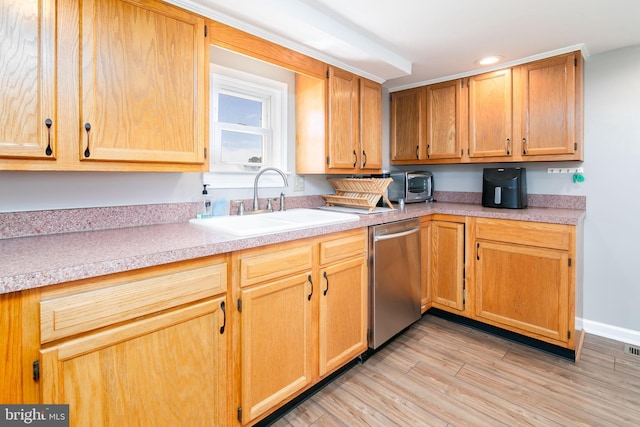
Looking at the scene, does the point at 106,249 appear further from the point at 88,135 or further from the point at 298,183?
the point at 298,183

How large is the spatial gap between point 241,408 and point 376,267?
3.66 feet

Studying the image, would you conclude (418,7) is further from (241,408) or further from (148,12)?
(241,408)

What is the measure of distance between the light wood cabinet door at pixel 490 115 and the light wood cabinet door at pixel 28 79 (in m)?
2.88

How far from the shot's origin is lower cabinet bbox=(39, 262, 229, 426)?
3.18ft

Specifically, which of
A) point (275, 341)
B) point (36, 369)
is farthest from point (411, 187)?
point (36, 369)

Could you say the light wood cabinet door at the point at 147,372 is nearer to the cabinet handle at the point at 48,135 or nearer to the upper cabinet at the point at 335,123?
the cabinet handle at the point at 48,135

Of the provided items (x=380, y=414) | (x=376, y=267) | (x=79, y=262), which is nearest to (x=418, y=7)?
(x=376, y=267)

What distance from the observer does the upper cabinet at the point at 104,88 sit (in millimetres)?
1146

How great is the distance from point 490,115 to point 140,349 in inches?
Result: 116

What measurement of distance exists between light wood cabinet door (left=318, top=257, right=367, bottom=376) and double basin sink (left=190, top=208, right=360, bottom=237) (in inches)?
10.8

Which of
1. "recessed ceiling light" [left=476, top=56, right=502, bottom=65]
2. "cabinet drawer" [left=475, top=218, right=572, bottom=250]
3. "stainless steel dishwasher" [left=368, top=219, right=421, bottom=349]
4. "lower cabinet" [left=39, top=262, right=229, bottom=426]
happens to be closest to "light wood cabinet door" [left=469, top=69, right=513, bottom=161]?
"recessed ceiling light" [left=476, top=56, right=502, bottom=65]

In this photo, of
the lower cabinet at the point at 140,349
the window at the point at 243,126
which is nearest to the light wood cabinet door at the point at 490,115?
the window at the point at 243,126

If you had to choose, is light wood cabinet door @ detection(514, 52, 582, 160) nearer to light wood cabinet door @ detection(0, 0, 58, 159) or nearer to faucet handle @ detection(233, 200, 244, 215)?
faucet handle @ detection(233, 200, 244, 215)

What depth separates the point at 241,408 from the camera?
1.44 meters
